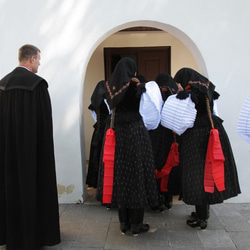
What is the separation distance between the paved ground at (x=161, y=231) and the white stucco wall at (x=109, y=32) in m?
0.75

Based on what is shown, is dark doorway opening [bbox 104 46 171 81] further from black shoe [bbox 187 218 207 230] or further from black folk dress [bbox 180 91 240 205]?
black shoe [bbox 187 218 207 230]

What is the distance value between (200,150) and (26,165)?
1.68 metres

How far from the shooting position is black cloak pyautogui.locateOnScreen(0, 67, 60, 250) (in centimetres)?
234

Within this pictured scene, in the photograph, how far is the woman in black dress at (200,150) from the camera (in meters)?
2.62

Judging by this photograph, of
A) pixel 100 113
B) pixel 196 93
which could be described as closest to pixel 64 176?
pixel 100 113

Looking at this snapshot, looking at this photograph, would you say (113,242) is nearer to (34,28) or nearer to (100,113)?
(100,113)

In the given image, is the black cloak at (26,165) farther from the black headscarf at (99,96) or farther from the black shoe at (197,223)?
the black shoe at (197,223)

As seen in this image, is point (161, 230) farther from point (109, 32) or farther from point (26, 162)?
point (109, 32)

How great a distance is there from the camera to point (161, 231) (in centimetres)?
287

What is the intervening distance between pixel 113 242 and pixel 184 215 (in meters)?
1.04

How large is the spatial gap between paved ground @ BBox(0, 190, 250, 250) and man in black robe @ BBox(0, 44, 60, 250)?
377 millimetres

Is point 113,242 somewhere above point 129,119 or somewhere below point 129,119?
below

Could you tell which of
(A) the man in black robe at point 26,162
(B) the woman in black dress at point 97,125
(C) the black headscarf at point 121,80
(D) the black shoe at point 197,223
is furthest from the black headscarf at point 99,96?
(D) the black shoe at point 197,223

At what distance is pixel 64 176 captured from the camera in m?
3.66
